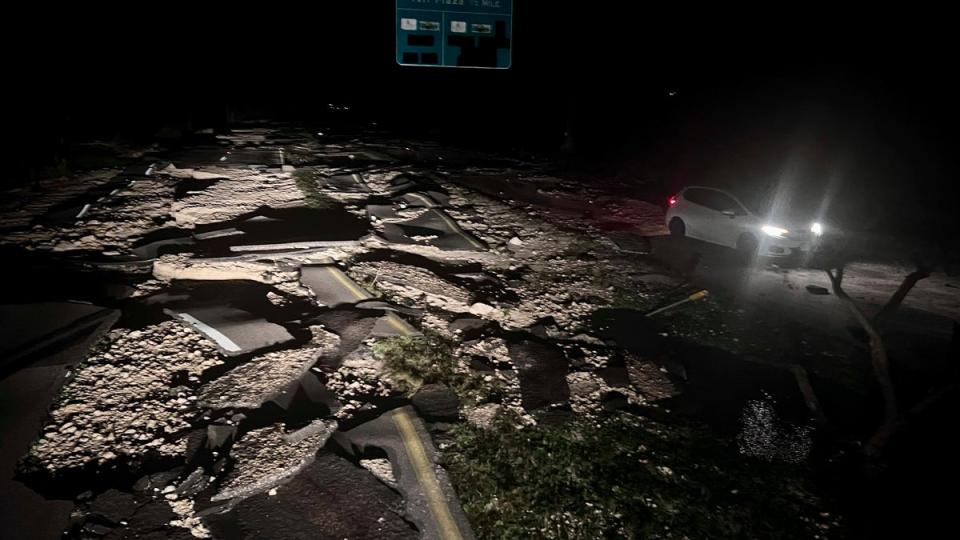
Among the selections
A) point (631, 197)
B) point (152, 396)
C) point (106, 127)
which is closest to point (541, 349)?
point (152, 396)

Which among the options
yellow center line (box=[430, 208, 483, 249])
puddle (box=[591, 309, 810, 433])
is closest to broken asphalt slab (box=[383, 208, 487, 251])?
yellow center line (box=[430, 208, 483, 249])

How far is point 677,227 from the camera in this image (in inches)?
439

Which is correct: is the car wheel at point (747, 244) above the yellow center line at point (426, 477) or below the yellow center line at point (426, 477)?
above

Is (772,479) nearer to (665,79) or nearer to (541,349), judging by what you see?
(541,349)

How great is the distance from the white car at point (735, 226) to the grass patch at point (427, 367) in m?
7.16

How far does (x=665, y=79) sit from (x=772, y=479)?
28739 millimetres

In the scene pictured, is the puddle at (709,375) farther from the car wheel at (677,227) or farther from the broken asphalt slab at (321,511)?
the car wheel at (677,227)

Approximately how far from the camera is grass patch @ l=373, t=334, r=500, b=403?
5.26m

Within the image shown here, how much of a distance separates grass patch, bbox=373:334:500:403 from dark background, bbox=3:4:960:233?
1032 cm

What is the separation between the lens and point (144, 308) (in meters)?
6.20

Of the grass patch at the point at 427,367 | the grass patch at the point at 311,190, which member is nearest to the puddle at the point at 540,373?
the grass patch at the point at 427,367

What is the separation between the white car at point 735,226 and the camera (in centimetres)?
973

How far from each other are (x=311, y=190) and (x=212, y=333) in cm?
695

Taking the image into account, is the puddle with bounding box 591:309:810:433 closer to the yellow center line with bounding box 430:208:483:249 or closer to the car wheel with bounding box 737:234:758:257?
the yellow center line with bounding box 430:208:483:249
